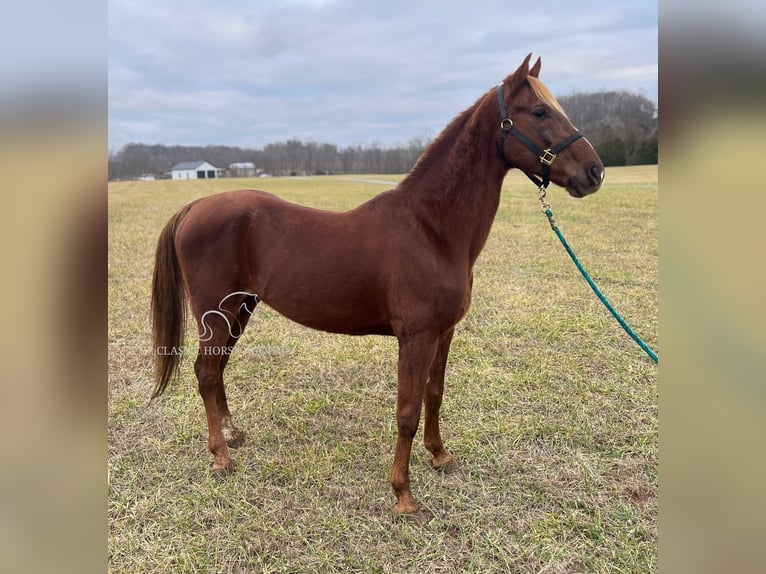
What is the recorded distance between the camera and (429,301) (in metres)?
2.45

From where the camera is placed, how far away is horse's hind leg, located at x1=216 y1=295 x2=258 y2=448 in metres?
3.21

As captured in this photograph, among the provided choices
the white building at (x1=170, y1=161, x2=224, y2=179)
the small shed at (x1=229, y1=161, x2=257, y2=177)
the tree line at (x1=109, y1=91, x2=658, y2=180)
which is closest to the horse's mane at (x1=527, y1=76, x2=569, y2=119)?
the tree line at (x1=109, y1=91, x2=658, y2=180)

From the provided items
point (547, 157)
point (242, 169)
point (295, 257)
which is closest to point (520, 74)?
point (547, 157)

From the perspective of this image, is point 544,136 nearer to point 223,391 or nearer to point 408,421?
point 408,421

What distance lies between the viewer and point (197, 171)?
44.1m

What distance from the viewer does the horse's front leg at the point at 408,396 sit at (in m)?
2.51

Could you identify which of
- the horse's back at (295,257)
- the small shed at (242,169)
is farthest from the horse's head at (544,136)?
the small shed at (242,169)

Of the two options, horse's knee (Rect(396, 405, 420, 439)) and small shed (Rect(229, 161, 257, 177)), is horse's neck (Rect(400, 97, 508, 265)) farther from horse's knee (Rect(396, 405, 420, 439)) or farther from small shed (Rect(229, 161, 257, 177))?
small shed (Rect(229, 161, 257, 177))

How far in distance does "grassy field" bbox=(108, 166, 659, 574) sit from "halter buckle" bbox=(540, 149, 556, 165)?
92cm

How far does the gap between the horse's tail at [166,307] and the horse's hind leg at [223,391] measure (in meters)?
0.39
